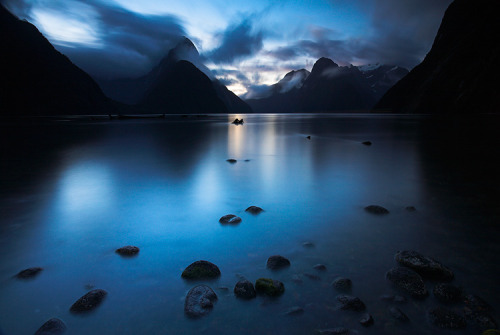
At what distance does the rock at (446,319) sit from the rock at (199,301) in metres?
3.28

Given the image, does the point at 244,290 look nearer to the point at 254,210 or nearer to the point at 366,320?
the point at 366,320

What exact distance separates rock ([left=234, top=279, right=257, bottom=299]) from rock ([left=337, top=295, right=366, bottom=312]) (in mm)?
1402

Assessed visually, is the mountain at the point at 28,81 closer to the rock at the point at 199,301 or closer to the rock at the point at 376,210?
the rock at the point at 199,301

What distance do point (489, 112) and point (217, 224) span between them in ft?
398

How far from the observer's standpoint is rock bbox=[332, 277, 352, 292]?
4582 mm

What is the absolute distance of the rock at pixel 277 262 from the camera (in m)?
5.34

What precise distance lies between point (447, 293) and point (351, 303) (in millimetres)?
1616

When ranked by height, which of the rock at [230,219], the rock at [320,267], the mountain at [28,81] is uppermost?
the mountain at [28,81]

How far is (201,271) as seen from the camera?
5.04m

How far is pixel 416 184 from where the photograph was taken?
1177 cm

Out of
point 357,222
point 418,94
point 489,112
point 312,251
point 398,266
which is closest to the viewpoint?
point 398,266

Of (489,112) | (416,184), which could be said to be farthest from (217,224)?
(489,112)

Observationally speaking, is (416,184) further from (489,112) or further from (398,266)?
(489,112)

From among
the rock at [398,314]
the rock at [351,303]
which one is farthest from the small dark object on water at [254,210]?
the rock at [398,314]
